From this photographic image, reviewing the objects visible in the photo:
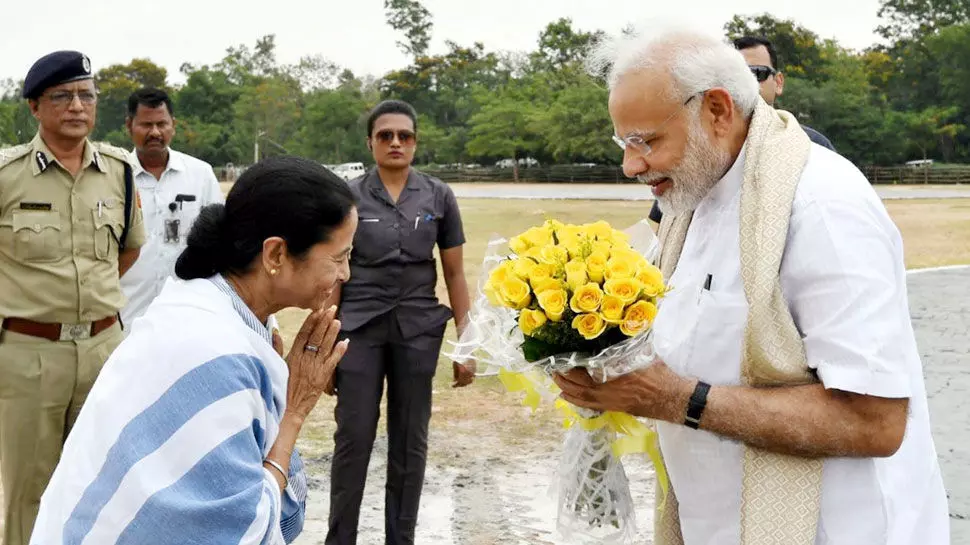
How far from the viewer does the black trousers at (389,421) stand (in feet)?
17.8

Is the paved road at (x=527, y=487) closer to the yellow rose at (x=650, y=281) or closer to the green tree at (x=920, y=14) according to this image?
the yellow rose at (x=650, y=281)

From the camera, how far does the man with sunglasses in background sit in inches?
243

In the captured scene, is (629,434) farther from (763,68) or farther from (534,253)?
(763,68)

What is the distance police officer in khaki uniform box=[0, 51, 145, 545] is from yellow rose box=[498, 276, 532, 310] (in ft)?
9.96

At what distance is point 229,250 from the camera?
Result: 2701mm

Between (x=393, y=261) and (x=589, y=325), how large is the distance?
3.08 metres

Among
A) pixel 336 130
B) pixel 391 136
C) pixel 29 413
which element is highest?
pixel 391 136

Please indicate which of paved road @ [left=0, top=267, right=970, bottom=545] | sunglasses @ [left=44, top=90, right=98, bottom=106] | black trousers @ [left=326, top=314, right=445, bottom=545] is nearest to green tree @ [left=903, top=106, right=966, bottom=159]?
paved road @ [left=0, top=267, right=970, bottom=545]

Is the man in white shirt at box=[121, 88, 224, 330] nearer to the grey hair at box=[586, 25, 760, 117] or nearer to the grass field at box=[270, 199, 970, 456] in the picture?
the grass field at box=[270, 199, 970, 456]

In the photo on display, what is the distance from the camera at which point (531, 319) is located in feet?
8.62

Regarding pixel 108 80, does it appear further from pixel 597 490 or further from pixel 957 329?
pixel 597 490

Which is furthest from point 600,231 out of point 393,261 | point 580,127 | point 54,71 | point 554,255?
point 580,127

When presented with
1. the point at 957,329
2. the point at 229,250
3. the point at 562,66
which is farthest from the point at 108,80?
the point at 229,250

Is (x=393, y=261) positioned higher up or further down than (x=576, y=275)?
further down
